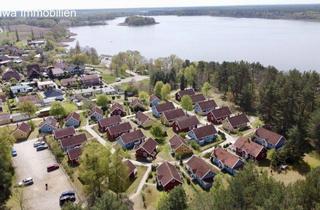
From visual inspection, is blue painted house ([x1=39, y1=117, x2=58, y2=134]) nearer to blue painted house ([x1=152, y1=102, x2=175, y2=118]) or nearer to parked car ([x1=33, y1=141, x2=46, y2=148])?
parked car ([x1=33, y1=141, x2=46, y2=148])

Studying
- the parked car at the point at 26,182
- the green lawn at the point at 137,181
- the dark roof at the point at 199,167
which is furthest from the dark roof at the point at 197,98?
the parked car at the point at 26,182

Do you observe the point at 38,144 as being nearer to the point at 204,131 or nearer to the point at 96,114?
the point at 96,114

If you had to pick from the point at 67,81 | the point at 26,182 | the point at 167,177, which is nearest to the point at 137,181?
the point at 167,177

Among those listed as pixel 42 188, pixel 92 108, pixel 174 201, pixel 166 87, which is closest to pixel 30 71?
pixel 92 108

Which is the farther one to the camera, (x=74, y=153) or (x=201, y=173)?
(x=74, y=153)

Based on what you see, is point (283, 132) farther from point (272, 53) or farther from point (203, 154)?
point (272, 53)

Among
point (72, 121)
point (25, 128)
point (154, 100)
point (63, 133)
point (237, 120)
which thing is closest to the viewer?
point (63, 133)
